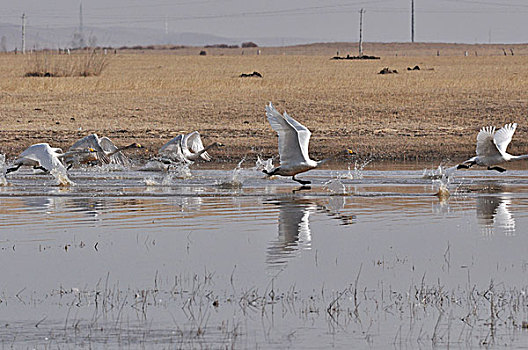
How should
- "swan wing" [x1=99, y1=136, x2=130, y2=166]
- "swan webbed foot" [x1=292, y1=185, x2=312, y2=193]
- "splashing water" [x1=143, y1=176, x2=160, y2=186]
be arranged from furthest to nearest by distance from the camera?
"swan wing" [x1=99, y1=136, x2=130, y2=166]
"splashing water" [x1=143, y1=176, x2=160, y2=186]
"swan webbed foot" [x1=292, y1=185, x2=312, y2=193]

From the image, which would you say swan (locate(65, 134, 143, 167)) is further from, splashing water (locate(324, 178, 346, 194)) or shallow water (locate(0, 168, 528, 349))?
splashing water (locate(324, 178, 346, 194))

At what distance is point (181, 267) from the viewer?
9.12 m

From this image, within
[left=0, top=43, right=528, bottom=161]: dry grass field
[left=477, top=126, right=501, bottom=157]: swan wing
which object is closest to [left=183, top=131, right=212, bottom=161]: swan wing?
[left=0, top=43, right=528, bottom=161]: dry grass field

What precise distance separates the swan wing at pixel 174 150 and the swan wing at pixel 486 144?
4740 millimetres

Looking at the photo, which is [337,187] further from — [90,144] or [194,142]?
[90,144]

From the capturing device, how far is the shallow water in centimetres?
702

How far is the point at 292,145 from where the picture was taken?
46.1ft

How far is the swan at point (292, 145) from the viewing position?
1343 centimetres

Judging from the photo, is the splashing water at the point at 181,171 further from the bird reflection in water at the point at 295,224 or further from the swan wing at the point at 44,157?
the bird reflection in water at the point at 295,224

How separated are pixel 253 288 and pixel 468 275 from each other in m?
1.83

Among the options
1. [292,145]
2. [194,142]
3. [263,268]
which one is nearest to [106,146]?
[194,142]

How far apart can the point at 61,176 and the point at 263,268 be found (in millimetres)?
Answer: 7318

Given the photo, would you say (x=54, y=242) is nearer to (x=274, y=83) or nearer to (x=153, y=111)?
(x=153, y=111)

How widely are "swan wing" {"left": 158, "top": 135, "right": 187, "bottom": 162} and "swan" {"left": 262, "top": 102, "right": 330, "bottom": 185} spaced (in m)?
2.96
